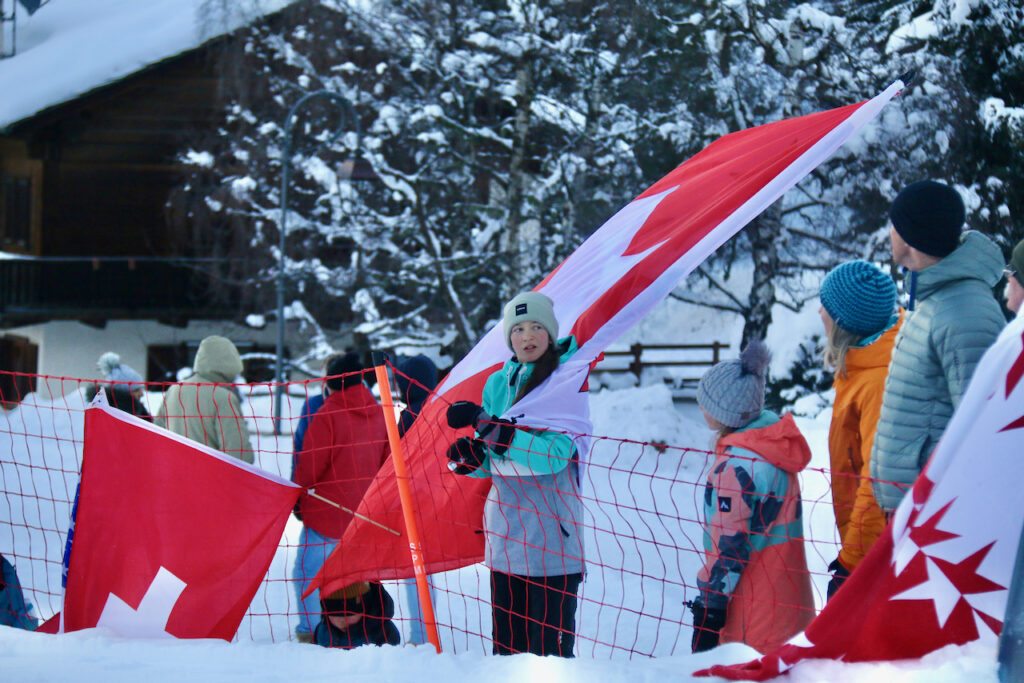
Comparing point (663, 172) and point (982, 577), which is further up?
point (663, 172)

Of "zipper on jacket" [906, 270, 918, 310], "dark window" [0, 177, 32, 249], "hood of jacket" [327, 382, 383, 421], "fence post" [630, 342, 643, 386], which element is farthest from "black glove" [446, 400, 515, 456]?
"dark window" [0, 177, 32, 249]

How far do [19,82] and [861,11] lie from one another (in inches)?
596

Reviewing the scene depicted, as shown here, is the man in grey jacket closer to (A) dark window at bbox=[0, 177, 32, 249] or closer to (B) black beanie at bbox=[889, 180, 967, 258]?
(B) black beanie at bbox=[889, 180, 967, 258]

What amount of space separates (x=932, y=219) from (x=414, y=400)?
2.54m

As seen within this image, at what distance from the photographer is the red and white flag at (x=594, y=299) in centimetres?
291

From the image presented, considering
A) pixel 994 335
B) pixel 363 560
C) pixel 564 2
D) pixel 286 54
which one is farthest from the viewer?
pixel 286 54

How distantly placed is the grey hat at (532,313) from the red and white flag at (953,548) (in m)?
1.25

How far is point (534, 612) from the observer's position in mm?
2902

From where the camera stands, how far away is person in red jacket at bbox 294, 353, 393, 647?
396 centimetres

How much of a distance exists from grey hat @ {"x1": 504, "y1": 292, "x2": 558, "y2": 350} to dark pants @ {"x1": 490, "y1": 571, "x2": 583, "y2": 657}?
2.61 feet

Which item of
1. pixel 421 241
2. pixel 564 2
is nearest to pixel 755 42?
pixel 564 2

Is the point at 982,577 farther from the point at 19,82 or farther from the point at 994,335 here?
the point at 19,82

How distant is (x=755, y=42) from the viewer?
1126cm

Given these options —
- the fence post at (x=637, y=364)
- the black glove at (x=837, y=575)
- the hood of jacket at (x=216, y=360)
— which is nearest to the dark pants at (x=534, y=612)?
the black glove at (x=837, y=575)
